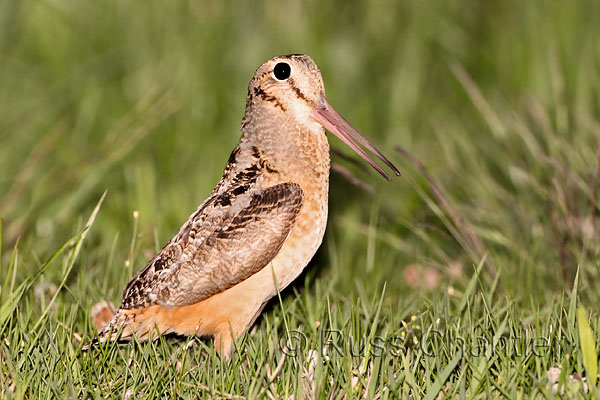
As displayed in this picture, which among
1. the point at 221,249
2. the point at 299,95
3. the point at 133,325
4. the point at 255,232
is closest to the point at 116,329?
the point at 133,325

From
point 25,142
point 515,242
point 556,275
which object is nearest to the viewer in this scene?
point 556,275

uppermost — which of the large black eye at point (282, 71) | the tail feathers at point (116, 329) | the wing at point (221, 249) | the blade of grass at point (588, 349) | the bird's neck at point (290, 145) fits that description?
the large black eye at point (282, 71)

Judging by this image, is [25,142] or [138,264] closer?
[138,264]

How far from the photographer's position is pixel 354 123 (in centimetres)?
754

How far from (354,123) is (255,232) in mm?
3507

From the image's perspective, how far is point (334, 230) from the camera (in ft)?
21.6

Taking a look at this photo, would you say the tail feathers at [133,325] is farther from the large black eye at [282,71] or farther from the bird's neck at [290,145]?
the large black eye at [282,71]

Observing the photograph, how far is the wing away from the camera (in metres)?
4.16

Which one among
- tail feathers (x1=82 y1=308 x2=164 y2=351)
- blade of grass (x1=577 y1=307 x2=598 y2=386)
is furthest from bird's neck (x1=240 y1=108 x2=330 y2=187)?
blade of grass (x1=577 y1=307 x2=598 y2=386)

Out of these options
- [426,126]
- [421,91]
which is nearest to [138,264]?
[426,126]

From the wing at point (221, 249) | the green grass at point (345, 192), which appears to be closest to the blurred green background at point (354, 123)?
the green grass at point (345, 192)

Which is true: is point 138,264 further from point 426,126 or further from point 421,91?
point 421,91

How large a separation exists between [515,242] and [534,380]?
7.00 feet

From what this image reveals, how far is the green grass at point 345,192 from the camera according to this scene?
153 inches
